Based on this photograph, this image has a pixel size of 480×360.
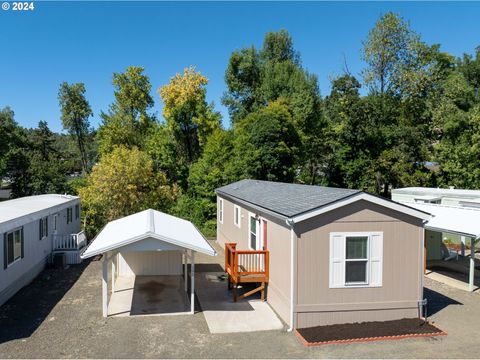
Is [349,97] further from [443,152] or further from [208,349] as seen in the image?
[208,349]

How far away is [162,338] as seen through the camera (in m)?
9.27

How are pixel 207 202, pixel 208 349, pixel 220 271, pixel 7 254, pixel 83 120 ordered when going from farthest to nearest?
pixel 83 120
pixel 207 202
pixel 220 271
pixel 7 254
pixel 208 349

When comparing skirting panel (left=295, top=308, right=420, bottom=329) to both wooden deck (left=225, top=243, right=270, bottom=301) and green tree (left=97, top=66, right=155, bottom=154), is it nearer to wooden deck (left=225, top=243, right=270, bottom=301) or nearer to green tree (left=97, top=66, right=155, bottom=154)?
wooden deck (left=225, top=243, right=270, bottom=301)

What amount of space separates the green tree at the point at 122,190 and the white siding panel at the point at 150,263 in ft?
27.3

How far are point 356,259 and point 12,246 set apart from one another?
10.3m

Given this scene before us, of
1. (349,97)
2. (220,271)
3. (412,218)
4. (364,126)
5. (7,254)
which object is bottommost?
(220,271)

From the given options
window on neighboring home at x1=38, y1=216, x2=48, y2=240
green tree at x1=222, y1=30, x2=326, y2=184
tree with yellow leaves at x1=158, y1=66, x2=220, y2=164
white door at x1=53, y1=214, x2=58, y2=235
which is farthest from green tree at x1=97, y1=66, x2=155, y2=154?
window on neighboring home at x1=38, y1=216, x2=48, y2=240

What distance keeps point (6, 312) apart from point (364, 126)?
2803cm

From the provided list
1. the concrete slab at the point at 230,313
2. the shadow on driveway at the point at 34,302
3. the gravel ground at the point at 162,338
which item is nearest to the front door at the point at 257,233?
the concrete slab at the point at 230,313

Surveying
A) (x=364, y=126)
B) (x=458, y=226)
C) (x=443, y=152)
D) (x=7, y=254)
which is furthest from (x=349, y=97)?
(x=7, y=254)

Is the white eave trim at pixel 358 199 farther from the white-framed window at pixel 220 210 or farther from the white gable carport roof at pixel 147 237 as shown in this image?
the white-framed window at pixel 220 210

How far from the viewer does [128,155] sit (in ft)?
82.3

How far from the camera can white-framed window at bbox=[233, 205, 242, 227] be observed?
55.1 ft

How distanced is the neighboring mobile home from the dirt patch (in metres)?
0.25
